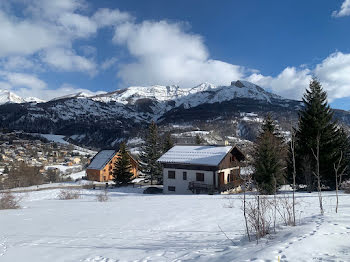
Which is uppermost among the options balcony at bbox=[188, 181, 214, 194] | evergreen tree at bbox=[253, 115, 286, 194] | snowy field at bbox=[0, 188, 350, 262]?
evergreen tree at bbox=[253, 115, 286, 194]

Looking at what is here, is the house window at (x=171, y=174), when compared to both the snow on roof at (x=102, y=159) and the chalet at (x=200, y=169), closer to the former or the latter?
the chalet at (x=200, y=169)

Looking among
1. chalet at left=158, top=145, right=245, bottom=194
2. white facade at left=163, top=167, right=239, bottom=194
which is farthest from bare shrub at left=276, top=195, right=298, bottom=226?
white facade at left=163, top=167, right=239, bottom=194

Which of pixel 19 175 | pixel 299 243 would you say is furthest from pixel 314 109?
pixel 19 175

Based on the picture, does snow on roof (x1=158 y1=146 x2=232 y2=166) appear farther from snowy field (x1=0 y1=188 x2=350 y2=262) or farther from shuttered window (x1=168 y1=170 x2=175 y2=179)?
snowy field (x1=0 y1=188 x2=350 y2=262)

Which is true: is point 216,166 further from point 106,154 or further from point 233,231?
point 106,154

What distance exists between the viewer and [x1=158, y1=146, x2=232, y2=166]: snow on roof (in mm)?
29266

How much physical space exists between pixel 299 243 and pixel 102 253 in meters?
4.66

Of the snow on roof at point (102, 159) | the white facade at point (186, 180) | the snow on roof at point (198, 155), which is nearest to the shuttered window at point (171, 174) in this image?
the white facade at point (186, 180)

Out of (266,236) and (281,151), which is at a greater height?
(281,151)

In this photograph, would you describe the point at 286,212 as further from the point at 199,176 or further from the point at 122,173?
the point at 122,173

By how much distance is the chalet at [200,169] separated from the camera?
2886cm

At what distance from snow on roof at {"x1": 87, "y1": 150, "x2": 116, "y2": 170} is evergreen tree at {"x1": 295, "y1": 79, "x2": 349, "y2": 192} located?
38.6 m

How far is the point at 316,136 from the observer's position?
23156 millimetres

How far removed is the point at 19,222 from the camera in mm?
10938
